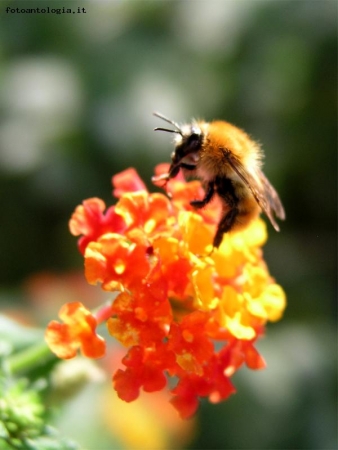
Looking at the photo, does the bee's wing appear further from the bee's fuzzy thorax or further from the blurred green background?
the blurred green background

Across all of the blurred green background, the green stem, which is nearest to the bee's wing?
the green stem

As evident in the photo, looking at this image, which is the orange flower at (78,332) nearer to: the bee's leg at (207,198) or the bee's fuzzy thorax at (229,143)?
the bee's leg at (207,198)

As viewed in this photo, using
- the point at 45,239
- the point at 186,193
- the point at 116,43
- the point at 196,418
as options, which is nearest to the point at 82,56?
the point at 116,43

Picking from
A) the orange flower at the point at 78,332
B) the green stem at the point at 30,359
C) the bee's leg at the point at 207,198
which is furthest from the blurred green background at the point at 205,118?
the orange flower at the point at 78,332

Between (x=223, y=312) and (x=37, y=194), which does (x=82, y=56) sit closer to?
(x=37, y=194)

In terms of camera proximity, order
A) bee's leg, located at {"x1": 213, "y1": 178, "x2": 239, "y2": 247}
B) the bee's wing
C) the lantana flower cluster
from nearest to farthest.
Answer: the lantana flower cluster
the bee's wing
bee's leg, located at {"x1": 213, "y1": 178, "x2": 239, "y2": 247}

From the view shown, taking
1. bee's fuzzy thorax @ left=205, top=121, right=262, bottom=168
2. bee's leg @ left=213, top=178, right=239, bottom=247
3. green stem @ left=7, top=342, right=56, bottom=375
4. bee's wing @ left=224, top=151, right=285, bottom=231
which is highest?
bee's fuzzy thorax @ left=205, top=121, right=262, bottom=168

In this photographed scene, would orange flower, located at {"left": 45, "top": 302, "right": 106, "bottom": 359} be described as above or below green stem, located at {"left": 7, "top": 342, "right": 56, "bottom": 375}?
above
